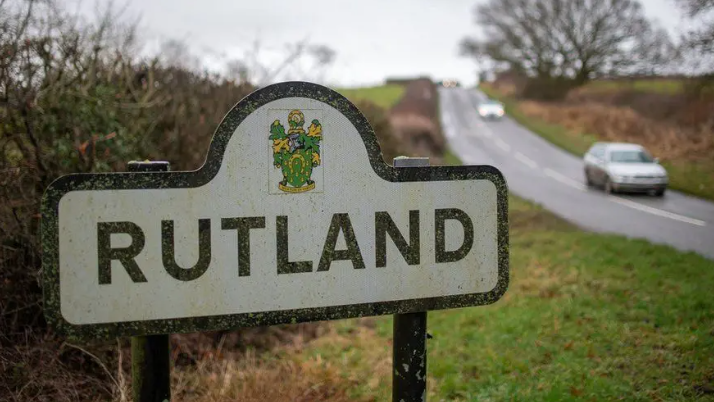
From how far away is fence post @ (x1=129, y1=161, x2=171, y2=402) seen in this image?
180 centimetres

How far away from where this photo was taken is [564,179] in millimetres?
19219

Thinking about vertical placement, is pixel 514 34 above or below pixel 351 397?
above

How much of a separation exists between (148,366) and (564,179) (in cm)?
1906

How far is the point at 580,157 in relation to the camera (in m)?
24.7

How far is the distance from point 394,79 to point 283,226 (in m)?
68.5

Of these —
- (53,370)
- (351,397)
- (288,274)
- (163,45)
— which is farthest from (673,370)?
(163,45)

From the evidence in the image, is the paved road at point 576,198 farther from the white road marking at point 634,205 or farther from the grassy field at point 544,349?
the grassy field at point 544,349

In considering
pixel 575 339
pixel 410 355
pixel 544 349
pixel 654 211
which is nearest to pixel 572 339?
pixel 575 339

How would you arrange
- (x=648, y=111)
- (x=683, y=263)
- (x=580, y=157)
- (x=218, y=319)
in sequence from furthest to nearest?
(x=648, y=111)
(x=580, y=157)
(x=683, y=263)
(x=218, y=319)

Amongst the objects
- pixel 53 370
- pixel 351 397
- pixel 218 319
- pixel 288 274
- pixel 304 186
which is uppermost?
pixel 304 186

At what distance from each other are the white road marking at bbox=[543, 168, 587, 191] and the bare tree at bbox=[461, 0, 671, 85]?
1922 cm

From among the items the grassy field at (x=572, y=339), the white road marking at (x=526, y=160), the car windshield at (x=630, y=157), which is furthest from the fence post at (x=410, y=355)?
the white road marking at (x=526, y=160)

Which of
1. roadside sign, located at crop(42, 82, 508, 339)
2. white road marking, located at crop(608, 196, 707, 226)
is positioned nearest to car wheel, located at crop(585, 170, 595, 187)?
white road marking, located at crop(608, 196, 707, 226)

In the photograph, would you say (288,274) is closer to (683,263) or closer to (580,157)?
(683,263)
